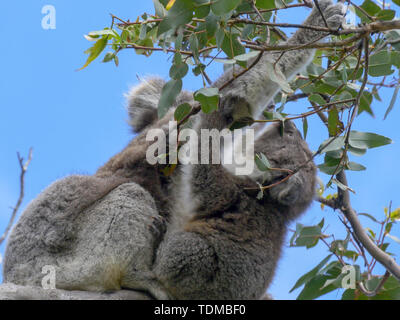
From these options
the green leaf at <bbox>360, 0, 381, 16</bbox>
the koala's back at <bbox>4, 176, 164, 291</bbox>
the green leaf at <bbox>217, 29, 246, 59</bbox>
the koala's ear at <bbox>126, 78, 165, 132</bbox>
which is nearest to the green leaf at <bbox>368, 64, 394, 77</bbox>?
the green leaf at <bbox>360, 0, 381, 16</bbox>

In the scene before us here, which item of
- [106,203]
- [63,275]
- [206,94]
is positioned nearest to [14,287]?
[63,275]

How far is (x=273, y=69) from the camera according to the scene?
7.59ft

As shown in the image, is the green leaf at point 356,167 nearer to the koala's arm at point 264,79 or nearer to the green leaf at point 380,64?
the green leaf at point 380,64

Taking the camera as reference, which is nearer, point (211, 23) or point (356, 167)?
point (211, 23)

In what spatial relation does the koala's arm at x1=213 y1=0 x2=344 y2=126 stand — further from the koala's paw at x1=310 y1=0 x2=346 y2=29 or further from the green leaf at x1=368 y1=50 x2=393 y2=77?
the green leaf at x1=368 y1=50 x2=393 y2=77

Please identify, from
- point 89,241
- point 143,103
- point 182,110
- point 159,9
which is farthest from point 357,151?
point 143,103

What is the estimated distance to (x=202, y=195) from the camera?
3158 mm

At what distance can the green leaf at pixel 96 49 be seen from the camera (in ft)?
8.87

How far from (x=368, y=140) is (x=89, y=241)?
1.89 m

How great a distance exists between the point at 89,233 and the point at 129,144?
3.58 feet

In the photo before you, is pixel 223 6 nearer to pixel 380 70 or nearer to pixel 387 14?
pixel 387 14

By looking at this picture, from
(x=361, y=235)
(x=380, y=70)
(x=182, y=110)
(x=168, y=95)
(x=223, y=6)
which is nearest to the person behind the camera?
(x=223, y=6)
